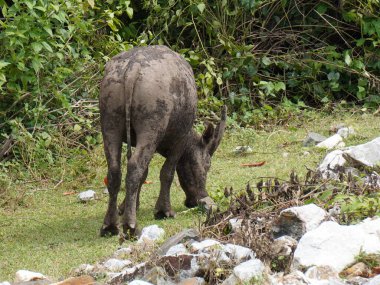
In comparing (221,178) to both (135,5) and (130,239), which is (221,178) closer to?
(130,239)

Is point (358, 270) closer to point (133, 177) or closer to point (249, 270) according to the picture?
point (249, 270)

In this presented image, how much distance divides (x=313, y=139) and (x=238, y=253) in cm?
587

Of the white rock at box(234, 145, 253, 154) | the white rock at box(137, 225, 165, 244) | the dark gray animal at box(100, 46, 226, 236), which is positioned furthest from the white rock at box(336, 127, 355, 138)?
the white rock at box(137, 225, 165, 244)

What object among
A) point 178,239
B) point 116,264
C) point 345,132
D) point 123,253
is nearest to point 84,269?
point 116,264

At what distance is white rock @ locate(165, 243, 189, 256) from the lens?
685 cm

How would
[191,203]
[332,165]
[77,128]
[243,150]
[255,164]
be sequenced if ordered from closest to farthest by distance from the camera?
[332,165] → [191,203] → [255,164] → [77,128] → [243,150]

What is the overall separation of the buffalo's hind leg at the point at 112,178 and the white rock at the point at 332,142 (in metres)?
3.92

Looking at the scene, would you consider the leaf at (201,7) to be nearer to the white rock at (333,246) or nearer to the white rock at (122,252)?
the white rock at (122,252)

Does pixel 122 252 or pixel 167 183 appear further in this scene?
pixel 167 183

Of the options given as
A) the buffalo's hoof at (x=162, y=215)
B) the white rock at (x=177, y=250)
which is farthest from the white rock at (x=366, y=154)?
the white rock at (x=177, y=250)

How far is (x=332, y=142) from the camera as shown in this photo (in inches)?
470

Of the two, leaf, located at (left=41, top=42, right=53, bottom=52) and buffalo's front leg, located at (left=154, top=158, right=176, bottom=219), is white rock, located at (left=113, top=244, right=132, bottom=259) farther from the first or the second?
leaf, located at (left=41, top=42, right=53, bottom=52)

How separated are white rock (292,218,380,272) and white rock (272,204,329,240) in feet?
1.18

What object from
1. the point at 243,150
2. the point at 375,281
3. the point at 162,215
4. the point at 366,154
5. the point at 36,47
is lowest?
the point at 243,150
